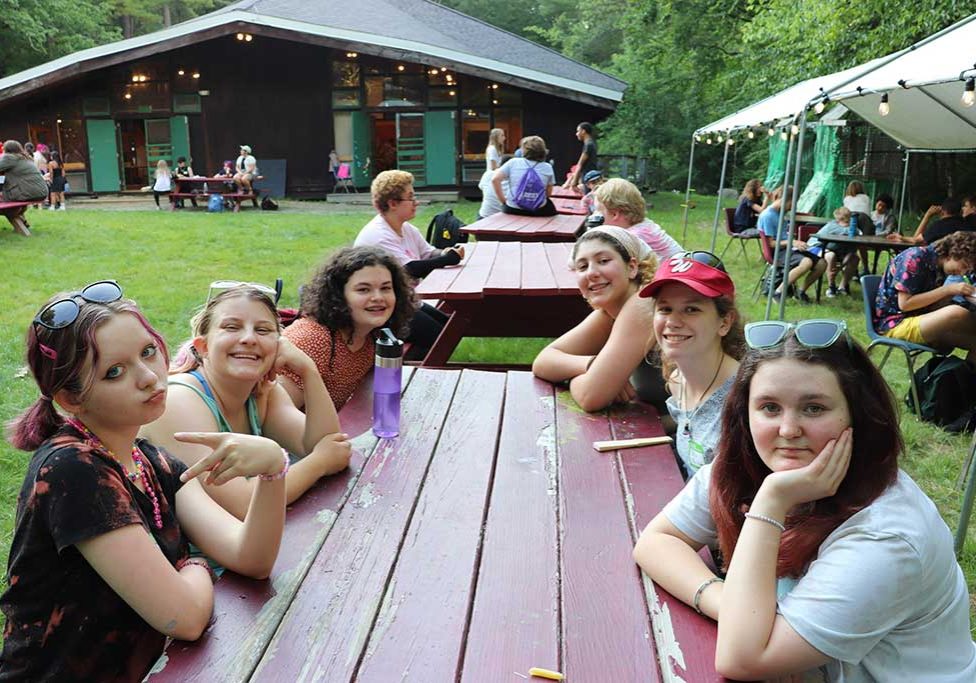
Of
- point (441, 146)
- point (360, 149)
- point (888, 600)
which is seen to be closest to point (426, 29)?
point (441, 146)

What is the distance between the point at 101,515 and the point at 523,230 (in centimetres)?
639

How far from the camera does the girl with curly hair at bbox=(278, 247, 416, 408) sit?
10.1 feet

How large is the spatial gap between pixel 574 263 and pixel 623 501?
130 centimetres

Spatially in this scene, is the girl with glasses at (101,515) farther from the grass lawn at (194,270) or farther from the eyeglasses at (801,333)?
the grass lawn at (194,270)

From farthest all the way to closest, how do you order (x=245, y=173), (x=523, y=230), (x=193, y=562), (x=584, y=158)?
(x=245, y=173) → (x=584, y=158) → (x=523, y=230) → (x=193, y=562)

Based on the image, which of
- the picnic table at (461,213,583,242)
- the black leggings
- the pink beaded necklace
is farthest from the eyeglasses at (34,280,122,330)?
the picnic table at (461,213,583,242)

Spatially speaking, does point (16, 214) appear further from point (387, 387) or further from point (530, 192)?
point (387, 387)

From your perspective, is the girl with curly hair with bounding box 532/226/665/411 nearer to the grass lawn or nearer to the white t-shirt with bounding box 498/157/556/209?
the grass lawn

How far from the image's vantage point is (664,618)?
1568mm

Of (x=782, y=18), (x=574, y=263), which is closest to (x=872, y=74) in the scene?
(x=574, y=263)

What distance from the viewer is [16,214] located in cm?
1189

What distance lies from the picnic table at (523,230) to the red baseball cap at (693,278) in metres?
4.97

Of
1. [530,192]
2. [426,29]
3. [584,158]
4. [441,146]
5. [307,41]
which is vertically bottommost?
[530,192]

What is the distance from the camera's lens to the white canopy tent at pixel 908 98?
504 centimetres
